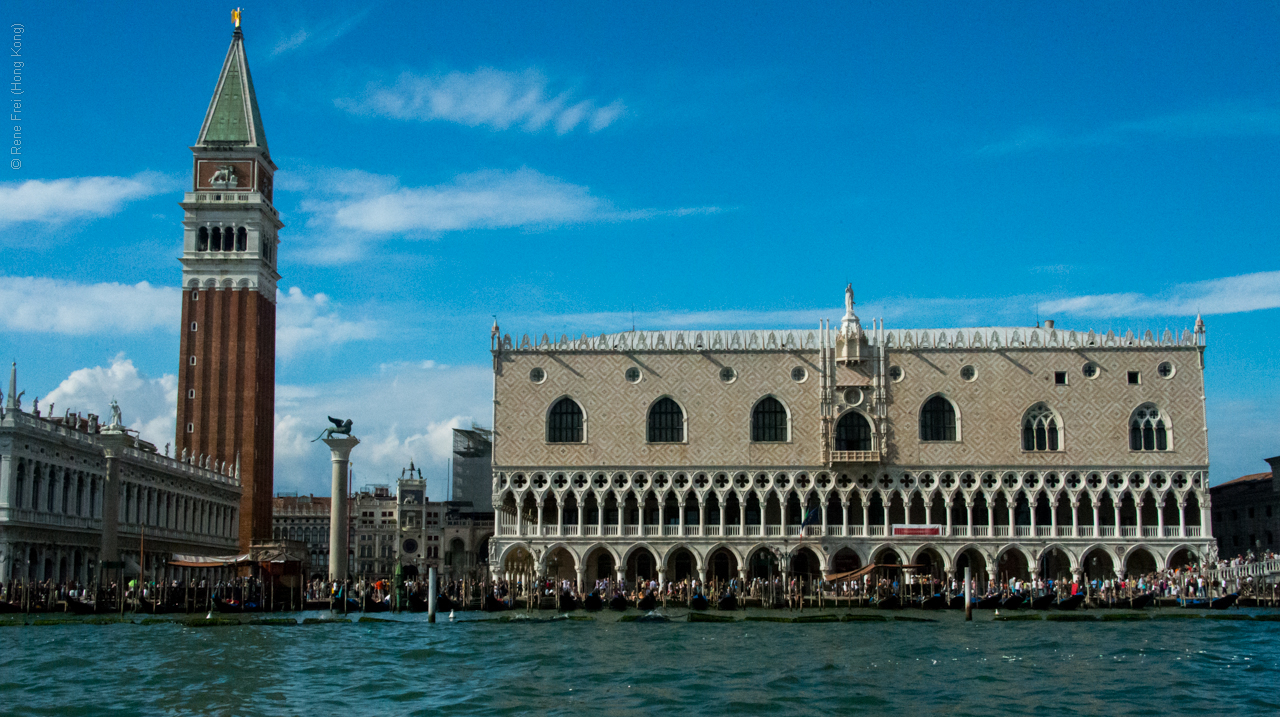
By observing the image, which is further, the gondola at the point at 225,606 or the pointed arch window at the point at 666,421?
the pointed arch window at the point at 666,421

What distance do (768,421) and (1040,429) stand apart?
10.3 meters

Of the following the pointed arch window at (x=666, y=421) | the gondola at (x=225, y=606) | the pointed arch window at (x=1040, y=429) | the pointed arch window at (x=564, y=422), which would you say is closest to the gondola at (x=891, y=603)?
the pointed arch window at (x=1040, y=429)

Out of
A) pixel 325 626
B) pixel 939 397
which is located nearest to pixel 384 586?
pixel 325 626

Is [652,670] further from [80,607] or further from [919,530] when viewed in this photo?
[919,530]

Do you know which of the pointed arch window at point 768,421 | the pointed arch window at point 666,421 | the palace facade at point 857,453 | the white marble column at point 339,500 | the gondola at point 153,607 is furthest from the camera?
the pointed arch window at point 666,421

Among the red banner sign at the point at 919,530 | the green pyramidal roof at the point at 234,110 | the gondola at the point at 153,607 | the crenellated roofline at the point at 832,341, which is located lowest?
the gondola at the point at 153,607

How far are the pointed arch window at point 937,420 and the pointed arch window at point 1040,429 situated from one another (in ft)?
9.03

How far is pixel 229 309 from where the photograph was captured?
6825cm

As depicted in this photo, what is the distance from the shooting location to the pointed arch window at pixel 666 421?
5228 centimetres

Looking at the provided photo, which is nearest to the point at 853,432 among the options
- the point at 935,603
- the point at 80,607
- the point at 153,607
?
the point at 935,603

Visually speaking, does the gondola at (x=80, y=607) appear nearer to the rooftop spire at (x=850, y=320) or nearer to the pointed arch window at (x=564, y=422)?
the pointed arch window at (x=564, y=422)

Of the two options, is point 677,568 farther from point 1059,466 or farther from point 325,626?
point 325,626

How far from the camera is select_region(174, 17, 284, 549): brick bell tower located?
222 ft

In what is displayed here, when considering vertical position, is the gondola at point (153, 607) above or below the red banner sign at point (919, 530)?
below
